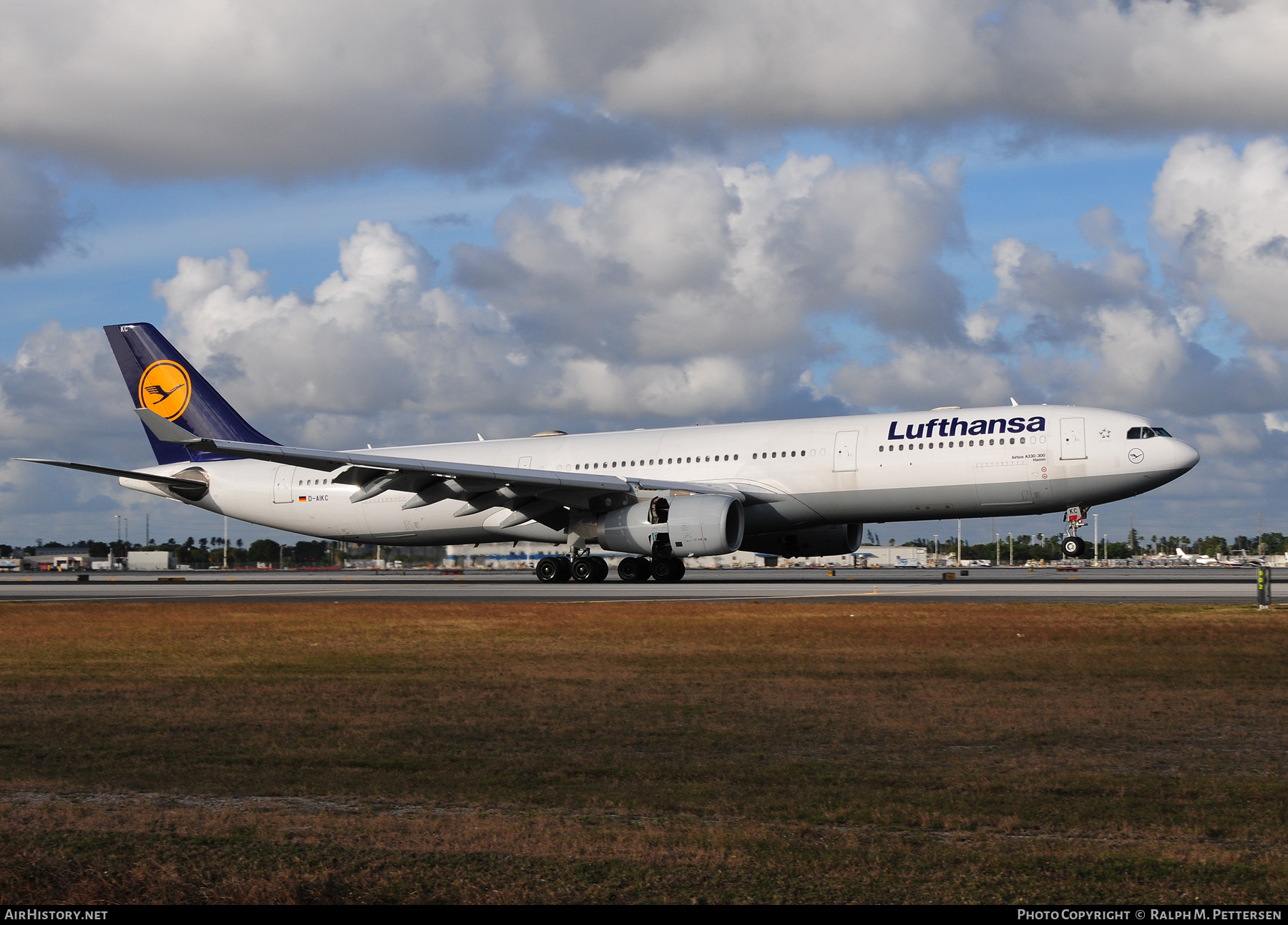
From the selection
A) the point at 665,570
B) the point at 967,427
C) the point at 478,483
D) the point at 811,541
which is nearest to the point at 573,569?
the point at 665,570

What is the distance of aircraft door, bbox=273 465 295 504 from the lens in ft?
141

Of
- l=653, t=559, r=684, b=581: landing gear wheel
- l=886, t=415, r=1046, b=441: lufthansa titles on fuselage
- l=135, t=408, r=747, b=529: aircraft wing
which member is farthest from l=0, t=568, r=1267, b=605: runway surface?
l=886, t=415, r=1046, b=441: lufthansa titles on fuselage

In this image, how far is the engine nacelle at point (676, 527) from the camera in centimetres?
3278

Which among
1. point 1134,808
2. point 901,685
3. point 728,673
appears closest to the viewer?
point 1134,808

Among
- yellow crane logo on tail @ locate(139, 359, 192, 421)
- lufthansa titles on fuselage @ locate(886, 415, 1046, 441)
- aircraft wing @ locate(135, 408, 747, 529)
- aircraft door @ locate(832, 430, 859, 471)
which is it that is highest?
yellow crane logo on tail @ locate(139, 359, 192, 421)

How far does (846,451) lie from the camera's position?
34.7 m

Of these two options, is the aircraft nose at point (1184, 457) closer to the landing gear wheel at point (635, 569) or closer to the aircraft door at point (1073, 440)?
the aircraft door at point (1073, 440)

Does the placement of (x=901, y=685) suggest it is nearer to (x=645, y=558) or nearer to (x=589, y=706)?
(x=589, y=706)

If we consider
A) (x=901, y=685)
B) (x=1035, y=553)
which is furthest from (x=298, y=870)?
(x=1035, y=553)

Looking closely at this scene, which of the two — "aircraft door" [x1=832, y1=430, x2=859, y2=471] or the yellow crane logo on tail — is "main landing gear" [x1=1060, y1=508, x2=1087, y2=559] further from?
the yellow crane logo on tail

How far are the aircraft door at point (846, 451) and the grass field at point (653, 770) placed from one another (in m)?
17.5

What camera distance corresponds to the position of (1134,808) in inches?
265

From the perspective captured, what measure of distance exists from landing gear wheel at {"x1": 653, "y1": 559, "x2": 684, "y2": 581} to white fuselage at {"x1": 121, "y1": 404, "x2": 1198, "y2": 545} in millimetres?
2621
